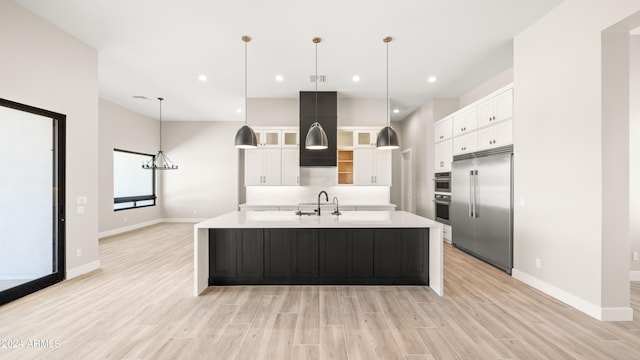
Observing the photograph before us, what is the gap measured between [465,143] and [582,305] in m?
2.94

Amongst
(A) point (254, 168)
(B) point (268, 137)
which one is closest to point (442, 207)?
(B) point (268, 137)

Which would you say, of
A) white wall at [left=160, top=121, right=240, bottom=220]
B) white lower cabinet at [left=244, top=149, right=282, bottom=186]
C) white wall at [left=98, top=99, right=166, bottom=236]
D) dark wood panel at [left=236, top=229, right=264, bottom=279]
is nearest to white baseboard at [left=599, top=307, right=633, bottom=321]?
dark wood panel at [left=236, top=229, right=264, bottom=279]

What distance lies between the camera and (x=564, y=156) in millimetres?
2961

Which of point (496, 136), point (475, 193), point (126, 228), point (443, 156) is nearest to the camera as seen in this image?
point (496, 136)

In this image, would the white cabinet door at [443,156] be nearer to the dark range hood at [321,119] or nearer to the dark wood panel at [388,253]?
the dark range hood at [321,119]

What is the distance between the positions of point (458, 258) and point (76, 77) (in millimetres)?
6510

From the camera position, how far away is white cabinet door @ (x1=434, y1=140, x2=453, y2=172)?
5.54 meters

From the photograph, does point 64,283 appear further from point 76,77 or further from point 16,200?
point 76,77

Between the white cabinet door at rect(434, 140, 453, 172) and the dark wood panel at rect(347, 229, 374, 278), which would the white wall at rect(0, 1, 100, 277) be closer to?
the dark wood panel at rect(347, 229, 374, 278)

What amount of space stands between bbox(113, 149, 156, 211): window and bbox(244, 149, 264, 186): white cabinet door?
377 centimetres

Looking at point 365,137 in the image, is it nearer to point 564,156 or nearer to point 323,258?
point 323,258

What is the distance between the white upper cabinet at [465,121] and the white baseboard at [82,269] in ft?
21.2

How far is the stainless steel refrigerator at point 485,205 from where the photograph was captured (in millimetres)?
3838

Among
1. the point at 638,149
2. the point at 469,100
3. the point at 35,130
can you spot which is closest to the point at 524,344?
the point at 638,149
